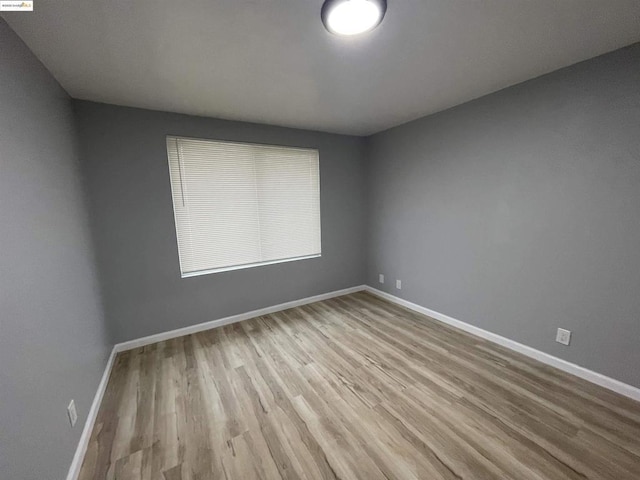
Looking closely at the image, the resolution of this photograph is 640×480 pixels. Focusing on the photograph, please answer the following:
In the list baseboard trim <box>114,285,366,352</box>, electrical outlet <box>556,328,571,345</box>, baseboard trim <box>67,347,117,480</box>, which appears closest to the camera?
baseboard trim <box>67,347,117,480</box>

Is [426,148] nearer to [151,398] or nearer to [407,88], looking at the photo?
[407,88]

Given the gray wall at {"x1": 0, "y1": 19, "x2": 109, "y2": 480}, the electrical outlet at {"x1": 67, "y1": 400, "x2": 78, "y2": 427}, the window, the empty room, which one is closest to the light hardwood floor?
the empty room

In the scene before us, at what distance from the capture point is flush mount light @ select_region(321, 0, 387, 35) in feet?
3.91

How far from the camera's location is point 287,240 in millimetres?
3432

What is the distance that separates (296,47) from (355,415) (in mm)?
2428

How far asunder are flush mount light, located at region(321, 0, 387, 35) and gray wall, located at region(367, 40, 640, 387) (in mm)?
1689

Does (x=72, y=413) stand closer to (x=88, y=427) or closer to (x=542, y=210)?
(x=88, y=427)

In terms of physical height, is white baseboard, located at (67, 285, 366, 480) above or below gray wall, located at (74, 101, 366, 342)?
below

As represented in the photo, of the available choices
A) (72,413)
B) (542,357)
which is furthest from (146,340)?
(542,357)

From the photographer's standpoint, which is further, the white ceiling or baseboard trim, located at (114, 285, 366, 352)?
baseboard trim, located at (114, 285, 366, 352)

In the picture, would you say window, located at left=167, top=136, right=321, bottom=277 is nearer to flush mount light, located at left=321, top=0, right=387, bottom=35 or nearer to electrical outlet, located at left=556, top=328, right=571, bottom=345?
flush mount light, located at left=321, top=0, right=387, bottom=35

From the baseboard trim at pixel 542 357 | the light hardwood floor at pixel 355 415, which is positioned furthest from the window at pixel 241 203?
the baseboard trim at pixel 542 357

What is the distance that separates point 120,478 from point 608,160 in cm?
362

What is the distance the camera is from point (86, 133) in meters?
2.23
